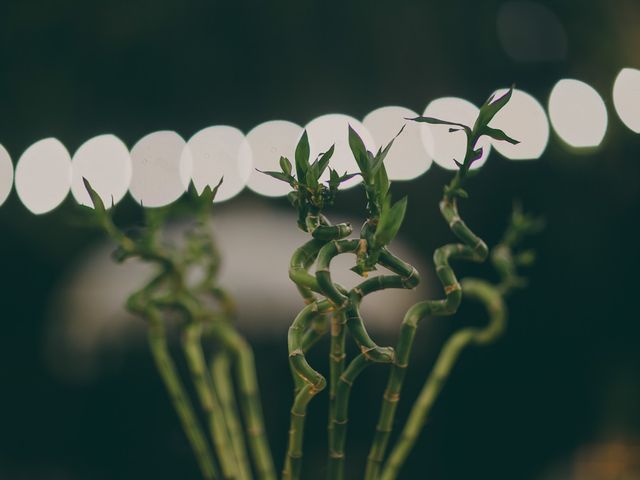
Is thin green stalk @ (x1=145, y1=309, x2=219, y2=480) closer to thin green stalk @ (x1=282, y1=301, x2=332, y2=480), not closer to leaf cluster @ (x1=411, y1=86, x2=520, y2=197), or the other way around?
thin green stalk @ (x1=282, y1=301, x2=332, y2=480)

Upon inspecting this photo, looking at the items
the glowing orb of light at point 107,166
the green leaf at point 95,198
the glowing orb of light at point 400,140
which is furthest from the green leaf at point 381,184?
the glowing orb of light at point 400,140

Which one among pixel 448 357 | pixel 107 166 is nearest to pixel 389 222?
pixel 448 357

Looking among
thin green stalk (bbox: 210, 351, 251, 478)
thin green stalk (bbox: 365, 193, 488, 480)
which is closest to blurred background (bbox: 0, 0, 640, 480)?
thin green stalk (bbox: 210, 351, 251, 478)

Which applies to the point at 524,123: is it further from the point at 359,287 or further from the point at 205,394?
the point at 359,287

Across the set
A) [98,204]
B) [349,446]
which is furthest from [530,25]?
[98,204]

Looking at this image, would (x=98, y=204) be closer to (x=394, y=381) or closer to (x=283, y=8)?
(x=394, y=381)

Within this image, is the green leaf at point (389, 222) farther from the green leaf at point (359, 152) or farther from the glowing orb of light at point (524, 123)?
the glowing orb of light at point (524, 123)
